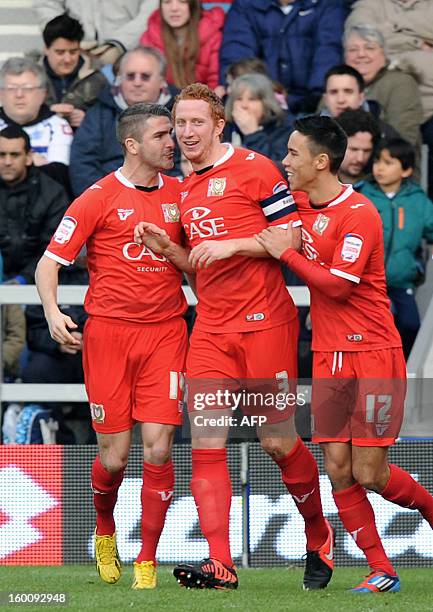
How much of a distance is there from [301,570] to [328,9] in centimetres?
480

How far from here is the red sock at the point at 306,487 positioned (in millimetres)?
7371

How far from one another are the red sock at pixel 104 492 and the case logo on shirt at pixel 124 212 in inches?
51.2

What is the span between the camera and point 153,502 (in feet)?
24.5

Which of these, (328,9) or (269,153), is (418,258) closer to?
(269,153)

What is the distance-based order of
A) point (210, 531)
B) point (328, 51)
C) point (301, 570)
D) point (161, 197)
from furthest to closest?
point (328, 51), point (301, 570), point (161, 197), point (210, 531)

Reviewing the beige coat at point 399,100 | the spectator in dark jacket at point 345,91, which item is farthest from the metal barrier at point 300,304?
the beige coat at point 399,100

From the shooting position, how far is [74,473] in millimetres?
9133

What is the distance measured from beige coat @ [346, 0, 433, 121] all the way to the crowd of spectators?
1 centimetres

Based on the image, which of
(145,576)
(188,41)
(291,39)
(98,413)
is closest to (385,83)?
(291,39)

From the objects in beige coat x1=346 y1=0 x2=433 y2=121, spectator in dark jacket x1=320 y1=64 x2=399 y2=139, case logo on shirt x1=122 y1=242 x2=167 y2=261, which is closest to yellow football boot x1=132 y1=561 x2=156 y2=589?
case logo on shirt x1=122 y1=242 x2=167 y2=261

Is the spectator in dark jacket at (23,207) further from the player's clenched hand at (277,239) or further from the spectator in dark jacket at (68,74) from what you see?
the player's clenched hand at (277,239)

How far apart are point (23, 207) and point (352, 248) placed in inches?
163

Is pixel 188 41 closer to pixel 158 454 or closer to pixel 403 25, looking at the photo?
pixel 403 25

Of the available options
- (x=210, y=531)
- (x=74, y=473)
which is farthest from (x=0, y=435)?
(x=210, y=531)
